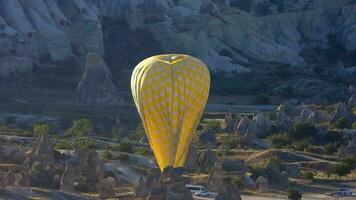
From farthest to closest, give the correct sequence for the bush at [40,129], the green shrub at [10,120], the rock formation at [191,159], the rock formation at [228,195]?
the green shrub at [10,120]
the bush at [40,129]
the rock formation at [191,159]
the rock formation at [228,195]

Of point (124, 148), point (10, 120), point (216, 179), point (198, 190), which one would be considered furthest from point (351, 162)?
point (10, 120)

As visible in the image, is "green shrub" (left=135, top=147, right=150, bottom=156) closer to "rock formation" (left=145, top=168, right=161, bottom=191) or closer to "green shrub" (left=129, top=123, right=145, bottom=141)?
"green shrub" (left=129, top=123, right=145, bottom=141)

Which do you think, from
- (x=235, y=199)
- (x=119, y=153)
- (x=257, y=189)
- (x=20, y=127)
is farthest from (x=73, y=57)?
(x=235, y=199)

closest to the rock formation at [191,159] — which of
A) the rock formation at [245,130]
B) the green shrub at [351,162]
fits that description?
the green shrub at [351,162]

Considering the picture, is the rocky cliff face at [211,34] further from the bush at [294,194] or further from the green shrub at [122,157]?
the bush at [294,194]

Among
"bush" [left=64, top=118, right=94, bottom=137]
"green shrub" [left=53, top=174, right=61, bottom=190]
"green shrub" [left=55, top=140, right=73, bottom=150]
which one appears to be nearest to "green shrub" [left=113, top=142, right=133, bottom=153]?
"green shrub" [left=55, top=140, right=73, bottom=150]

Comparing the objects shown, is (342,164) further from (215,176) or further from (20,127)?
(20,127)

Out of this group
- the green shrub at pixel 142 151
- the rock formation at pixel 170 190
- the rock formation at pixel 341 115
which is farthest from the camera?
the rock formation at pixel 341 115

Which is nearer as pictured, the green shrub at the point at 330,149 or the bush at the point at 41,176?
the bush at the point at 41,176
